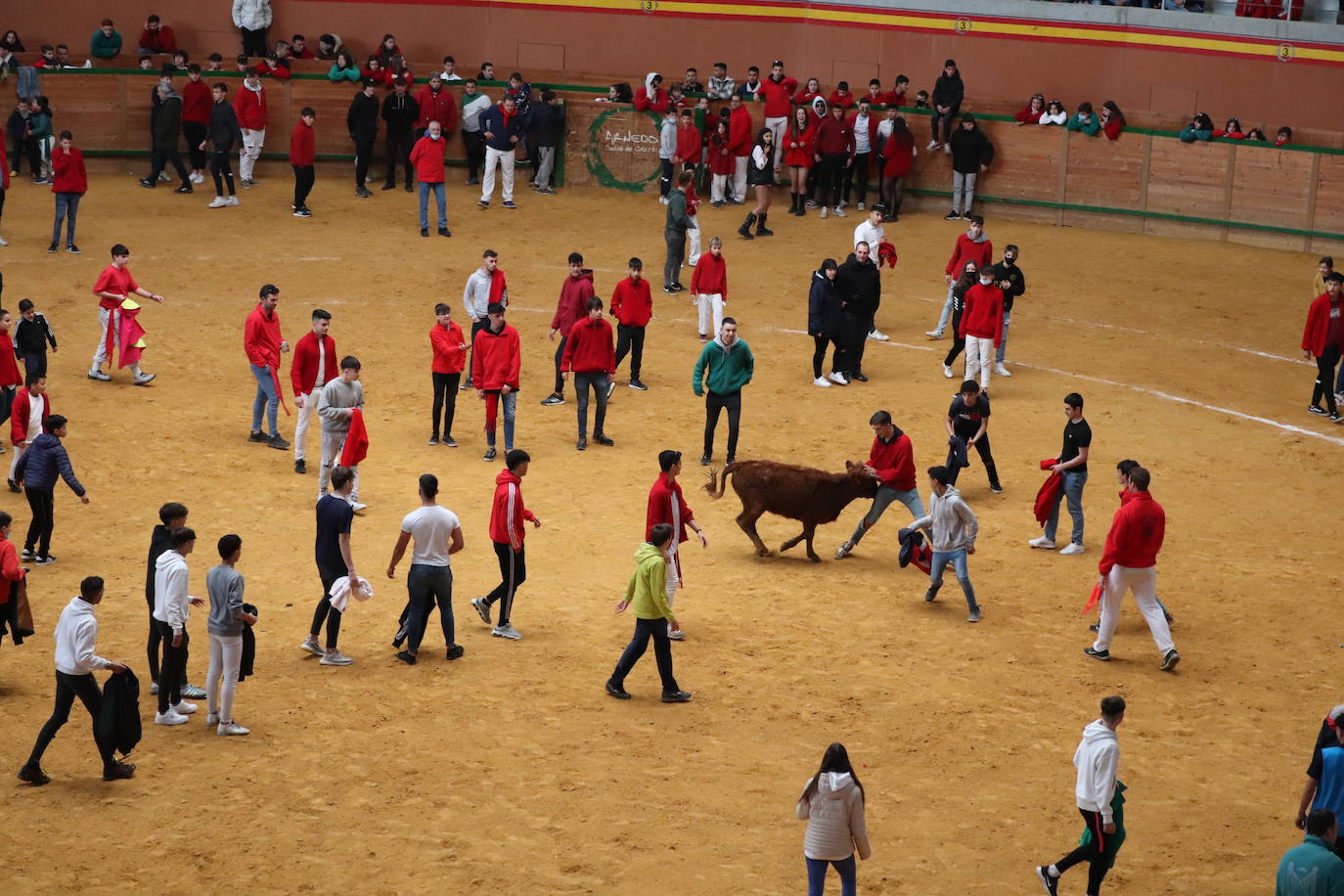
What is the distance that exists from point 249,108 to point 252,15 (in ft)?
14.4

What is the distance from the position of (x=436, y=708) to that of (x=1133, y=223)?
885 inches

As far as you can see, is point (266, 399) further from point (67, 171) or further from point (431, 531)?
point (67, 171)

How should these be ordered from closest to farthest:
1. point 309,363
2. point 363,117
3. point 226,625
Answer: point 226,625, point 309,363, point 363,117

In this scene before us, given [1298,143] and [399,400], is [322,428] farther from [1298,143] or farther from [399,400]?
[1298,143]

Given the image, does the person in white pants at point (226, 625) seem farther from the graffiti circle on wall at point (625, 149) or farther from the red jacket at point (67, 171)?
the graffiti circle on wall at point (625, 149)

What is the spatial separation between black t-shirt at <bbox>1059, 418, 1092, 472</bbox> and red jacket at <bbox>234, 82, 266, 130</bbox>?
20.8 meters

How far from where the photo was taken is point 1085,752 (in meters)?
10.5

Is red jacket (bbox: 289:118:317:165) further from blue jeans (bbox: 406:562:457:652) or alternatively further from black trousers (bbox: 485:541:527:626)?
blue jeans (bbox: 406:562:457:652)

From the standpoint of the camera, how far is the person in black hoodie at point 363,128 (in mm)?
31969

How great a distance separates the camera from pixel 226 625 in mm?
12281

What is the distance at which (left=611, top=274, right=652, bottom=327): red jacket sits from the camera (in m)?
22.2

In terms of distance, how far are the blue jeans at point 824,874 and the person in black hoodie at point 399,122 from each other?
24.3 meters

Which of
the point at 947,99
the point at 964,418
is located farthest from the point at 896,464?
the point at 947,99

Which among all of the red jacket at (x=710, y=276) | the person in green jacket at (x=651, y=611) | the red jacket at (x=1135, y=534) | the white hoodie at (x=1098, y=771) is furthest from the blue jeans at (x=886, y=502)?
the red jacket at (x=710, y=276)
